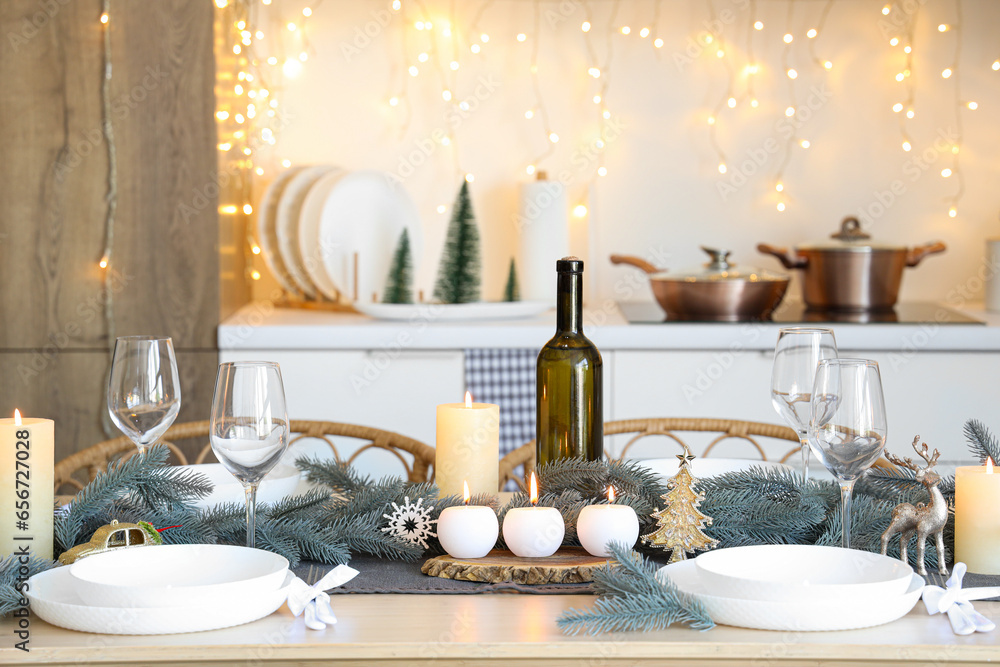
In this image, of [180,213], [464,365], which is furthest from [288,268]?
[464,365]

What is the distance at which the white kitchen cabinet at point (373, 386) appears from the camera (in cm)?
192

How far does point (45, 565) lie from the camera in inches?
26.6

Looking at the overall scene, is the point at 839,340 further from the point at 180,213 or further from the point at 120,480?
the point at 120,480

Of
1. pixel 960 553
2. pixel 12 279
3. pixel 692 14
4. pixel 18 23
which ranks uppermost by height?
pixel 692 14

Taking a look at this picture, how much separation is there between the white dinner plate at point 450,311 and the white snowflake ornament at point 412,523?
117 cm

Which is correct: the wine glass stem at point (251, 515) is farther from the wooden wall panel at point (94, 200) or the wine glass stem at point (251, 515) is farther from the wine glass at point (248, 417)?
the wooden wall panel at point (94, 200)

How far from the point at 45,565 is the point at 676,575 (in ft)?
1.41

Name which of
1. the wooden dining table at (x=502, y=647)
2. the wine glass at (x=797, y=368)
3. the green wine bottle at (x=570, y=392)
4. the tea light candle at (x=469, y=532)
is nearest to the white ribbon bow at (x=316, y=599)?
the wooden dining table at (x=502, y=647)

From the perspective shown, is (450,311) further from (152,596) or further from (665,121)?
(152,596)

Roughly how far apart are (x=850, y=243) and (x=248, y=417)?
5.49 ft

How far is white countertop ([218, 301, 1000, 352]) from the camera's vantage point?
1879 millimetres

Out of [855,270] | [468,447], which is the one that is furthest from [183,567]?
[855,270]

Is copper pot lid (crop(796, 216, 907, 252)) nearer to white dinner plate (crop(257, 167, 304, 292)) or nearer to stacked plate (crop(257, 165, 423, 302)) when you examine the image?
stacked plate (crop(257, 165, 423, 302))

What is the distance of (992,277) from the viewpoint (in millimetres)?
2137
